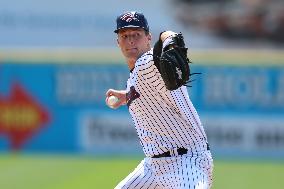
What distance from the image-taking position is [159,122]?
649 cm

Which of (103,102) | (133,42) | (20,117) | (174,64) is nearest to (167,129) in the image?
(133,42)

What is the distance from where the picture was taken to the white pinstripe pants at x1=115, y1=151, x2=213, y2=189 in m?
6.34

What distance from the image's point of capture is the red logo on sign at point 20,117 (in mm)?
15875

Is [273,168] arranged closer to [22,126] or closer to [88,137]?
[88,137]

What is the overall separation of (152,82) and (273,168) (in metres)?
7.96

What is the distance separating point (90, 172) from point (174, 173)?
22.2ft

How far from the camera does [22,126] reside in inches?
627

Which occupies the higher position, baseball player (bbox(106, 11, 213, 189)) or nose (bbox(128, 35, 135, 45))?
nose (bbox(128, 35, 135, 45))

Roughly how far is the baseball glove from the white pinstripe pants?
685mm

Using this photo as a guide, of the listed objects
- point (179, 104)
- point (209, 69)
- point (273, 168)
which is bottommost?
point (273, 168)

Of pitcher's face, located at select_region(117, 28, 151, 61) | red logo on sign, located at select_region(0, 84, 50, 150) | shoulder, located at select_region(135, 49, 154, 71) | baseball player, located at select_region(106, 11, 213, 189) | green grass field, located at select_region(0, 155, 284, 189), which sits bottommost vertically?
green grass field, located at select_region(0, 155, 284, 189)

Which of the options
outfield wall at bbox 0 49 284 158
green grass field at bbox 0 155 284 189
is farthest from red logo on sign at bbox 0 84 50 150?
green grass field at bbox 0 155 284 189

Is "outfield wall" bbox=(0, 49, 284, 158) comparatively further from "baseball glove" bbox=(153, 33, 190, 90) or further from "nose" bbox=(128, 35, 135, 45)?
"baseball glove" bbox=(153, 33, 190, 90)

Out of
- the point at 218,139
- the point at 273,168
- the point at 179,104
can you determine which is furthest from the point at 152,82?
the point at 218,139
